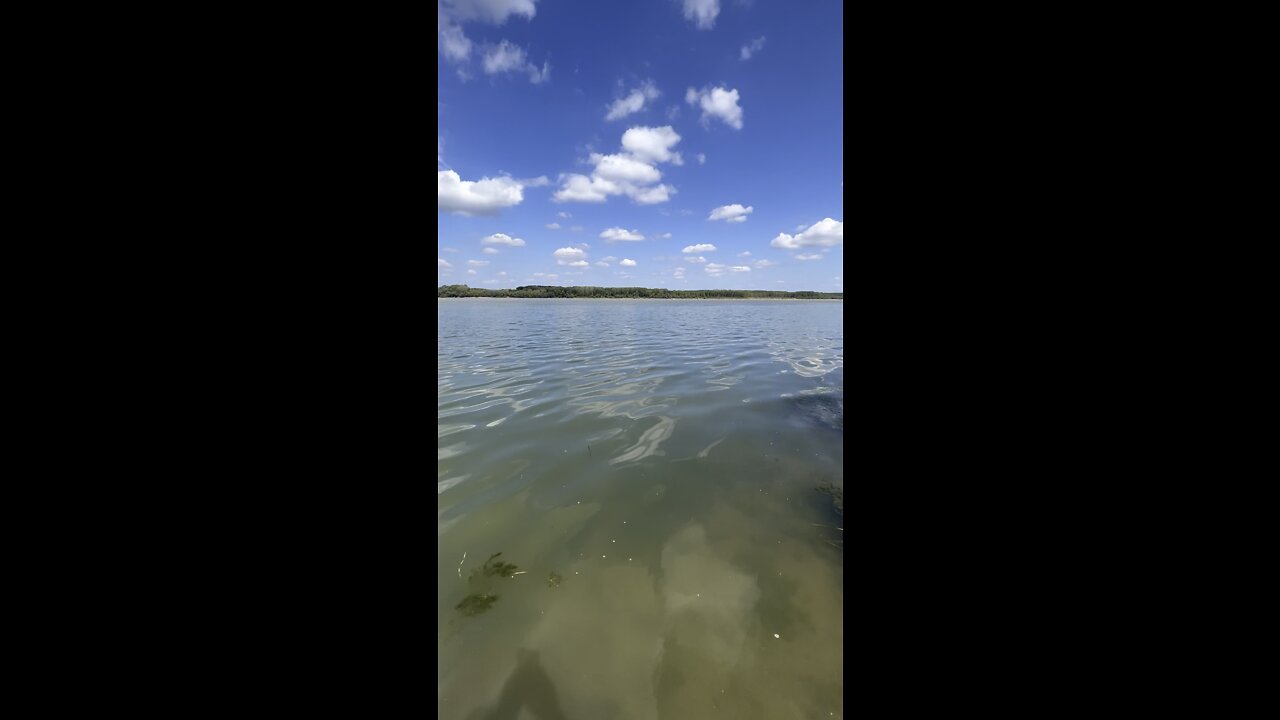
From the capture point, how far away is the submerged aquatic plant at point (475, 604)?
254cm

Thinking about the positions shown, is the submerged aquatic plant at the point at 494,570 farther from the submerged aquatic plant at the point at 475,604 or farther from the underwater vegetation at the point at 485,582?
the submerged aquatic plant at the point at 475,604

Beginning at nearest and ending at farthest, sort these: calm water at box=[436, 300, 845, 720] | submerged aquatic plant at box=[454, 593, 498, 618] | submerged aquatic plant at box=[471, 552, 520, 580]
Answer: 1. calm water at box=[436, 300, 845, 720]
2. submerged aquatic plant at box=[454, 593, 498, 618]
3. submerged aquatic plant at box=[471, 552, 520, 580]

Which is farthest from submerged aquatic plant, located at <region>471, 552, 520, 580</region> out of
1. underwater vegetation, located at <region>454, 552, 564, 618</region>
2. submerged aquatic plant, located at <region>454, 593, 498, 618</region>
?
submerged aquatic plant, located at <region>454, 593, 498, 618</region>

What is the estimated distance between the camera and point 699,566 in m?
2.91

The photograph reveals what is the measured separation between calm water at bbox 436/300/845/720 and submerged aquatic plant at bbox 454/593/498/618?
13 millimetres

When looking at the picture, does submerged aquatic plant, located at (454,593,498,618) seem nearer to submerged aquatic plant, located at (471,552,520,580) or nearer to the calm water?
the calm water

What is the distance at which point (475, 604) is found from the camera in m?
2.59

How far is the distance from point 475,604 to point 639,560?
1.17 metres

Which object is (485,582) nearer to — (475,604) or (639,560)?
(475,604)

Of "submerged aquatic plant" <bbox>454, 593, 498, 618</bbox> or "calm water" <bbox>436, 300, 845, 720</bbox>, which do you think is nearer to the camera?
"calm water" <bbox>436, 300, 845, 720</bbox>

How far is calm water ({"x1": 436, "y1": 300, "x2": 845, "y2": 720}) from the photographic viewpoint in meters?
2.04
